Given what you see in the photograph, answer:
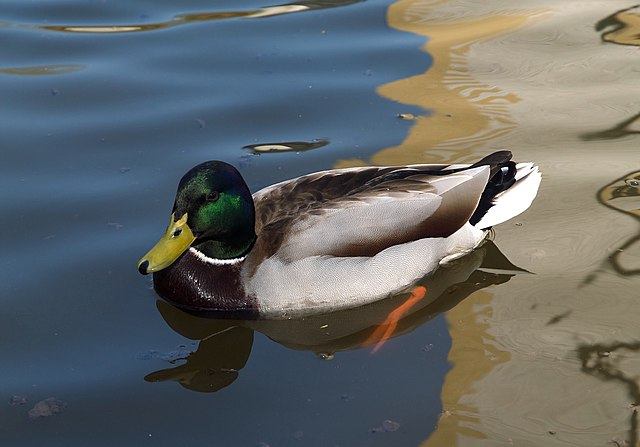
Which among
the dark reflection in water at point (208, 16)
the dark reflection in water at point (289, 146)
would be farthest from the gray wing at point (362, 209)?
the dark reflection in water at point (208, 16)

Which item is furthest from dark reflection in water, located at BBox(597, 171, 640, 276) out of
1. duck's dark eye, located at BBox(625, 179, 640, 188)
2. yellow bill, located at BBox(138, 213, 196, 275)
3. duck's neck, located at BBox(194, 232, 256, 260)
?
yellow bill, located at BBox(138, 213, 196, 275)

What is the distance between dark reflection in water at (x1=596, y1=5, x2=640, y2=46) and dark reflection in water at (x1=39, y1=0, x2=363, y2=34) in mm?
2289

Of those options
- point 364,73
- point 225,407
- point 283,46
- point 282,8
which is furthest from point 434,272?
point 282,8

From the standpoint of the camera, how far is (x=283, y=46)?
8734mm

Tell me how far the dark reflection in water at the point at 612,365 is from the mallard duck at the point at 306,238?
1097 millimetres

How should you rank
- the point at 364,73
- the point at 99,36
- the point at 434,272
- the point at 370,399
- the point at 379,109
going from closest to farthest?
the point at 370,399 < the point at 434,272 < the point at 379,109 < the point at 364,73 < the point at 99,36

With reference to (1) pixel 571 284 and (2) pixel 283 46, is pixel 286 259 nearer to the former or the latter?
(1) pixel 571 284

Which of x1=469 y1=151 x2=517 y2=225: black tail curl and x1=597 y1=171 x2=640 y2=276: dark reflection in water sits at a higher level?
x1=469 y1=151 x2=517 y2=225: black tail curl

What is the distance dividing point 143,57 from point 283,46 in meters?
1.16

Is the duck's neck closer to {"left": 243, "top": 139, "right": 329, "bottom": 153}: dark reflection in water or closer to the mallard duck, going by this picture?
the mallard duck

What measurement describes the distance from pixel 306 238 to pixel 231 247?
44 cm

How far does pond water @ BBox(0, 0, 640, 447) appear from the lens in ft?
15.6

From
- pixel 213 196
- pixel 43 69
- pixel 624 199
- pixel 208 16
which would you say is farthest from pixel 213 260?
pixel 208 16

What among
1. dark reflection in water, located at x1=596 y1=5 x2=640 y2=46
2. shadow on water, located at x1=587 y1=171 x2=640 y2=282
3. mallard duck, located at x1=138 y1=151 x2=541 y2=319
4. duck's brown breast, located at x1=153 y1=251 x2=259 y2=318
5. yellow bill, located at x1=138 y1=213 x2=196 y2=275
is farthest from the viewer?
dark reflection in water, located at x1=596 y1=5 x2=640 y2=46
